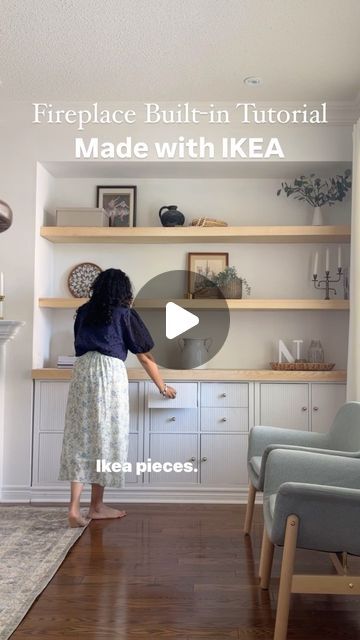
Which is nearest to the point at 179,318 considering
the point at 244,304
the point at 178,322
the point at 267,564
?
the point at 178,322

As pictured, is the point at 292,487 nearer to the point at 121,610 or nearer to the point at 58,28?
the point at 121,610

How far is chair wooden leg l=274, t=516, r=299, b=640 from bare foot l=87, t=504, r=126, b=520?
1.72 meters

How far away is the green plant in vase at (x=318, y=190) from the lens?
431cm

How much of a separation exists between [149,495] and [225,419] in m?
0.70

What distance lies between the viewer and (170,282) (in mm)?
4523


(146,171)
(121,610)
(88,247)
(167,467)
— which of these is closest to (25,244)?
(88,247)

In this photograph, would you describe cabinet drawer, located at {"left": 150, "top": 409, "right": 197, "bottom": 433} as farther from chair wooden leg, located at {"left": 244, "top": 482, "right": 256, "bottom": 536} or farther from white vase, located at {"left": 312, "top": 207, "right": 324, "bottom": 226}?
white vase, located at {"left": 312, "top": 207, "right": 324, "bottom": 226}

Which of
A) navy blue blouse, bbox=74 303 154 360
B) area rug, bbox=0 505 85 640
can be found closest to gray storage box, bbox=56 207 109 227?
navy blue blouse, bbox=74 303 154 360

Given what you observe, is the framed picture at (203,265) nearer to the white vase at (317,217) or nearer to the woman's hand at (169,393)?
the white vase at (317,217)

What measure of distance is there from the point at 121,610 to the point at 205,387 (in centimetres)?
188

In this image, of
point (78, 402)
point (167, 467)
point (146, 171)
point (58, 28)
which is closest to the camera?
point (58, 28)

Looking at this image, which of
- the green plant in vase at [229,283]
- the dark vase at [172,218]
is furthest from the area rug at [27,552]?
the dark vase at [172,218]

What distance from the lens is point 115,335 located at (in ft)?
11.3

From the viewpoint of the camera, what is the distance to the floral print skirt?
3377mm
